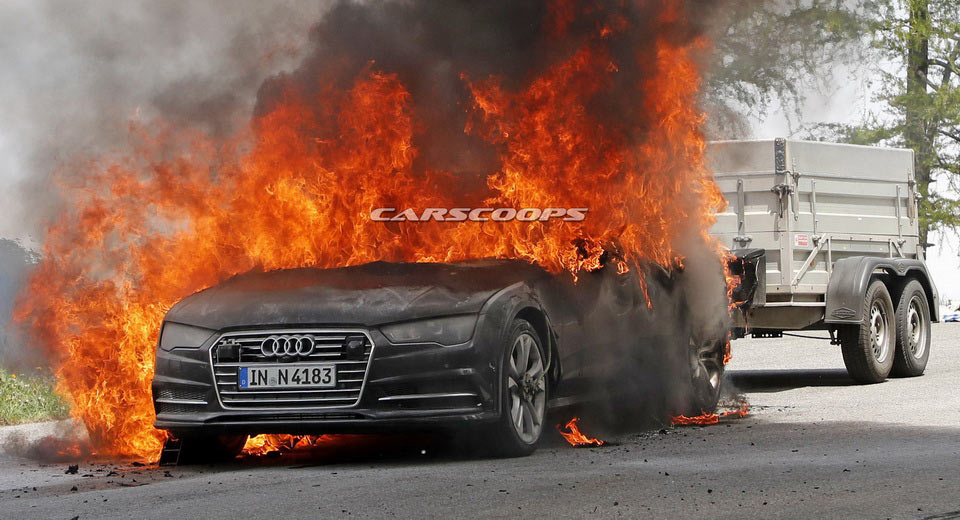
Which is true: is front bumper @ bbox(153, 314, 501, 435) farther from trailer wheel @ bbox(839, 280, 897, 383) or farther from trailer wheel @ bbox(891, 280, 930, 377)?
trailer wheel @ bbox(891, 280, 930, 377)

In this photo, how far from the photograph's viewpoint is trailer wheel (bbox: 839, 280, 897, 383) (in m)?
14.4

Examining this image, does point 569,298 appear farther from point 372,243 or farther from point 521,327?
point 372,243

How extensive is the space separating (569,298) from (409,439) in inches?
59.6

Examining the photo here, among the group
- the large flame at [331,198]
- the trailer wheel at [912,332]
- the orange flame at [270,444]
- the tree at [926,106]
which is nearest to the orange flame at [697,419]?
the large flame at [331,198]

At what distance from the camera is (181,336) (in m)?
8.00

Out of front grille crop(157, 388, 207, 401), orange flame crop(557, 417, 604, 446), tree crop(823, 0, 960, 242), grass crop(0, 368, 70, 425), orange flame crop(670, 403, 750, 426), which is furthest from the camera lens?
tree crop(823, 0, 960, 242)

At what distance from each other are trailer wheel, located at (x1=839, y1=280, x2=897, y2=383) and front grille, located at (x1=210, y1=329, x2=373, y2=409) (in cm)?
807

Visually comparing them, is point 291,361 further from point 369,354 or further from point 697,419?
point 697,419

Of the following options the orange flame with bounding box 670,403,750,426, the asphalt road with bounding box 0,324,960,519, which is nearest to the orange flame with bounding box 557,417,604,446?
the asphalt road with bounding box 0,324,960,519

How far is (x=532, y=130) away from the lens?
923 cm

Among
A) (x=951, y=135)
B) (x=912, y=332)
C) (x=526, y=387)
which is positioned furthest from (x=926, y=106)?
(x=526, y=387)

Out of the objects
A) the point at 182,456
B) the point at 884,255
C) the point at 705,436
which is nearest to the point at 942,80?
the point at 884,255

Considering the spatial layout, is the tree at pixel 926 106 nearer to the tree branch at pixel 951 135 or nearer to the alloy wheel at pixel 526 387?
the tree branch at pixel 951 135

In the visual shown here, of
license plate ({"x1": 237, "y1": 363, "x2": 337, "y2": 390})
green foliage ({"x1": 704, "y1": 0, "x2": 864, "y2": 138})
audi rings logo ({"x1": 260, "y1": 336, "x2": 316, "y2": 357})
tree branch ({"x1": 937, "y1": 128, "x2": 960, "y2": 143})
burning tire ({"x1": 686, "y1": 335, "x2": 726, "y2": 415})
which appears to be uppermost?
tree branch ({"x1": 937, "y1": 128, "x2": 960, "y2": 143})
